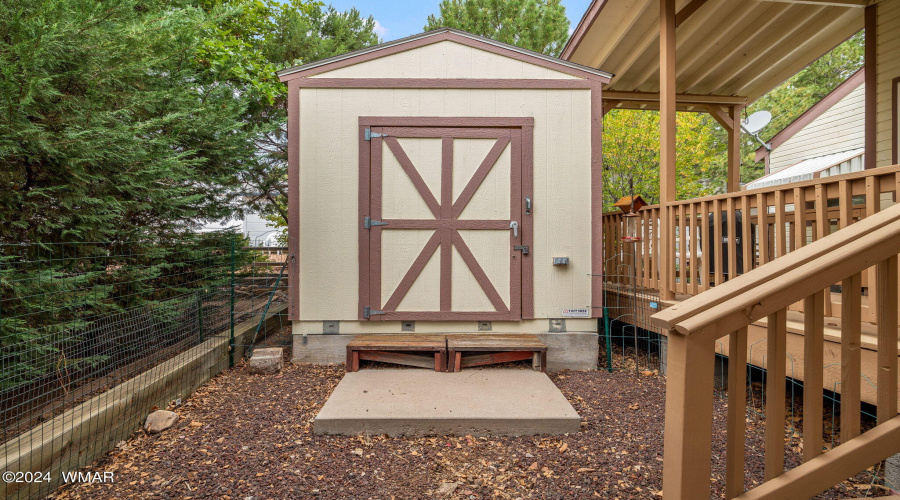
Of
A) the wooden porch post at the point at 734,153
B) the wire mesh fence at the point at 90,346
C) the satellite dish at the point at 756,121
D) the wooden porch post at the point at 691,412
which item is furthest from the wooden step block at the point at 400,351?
the satellite dish at the point at 756,121

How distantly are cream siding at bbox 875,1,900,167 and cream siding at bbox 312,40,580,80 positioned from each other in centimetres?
340

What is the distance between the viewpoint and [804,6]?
173 inches

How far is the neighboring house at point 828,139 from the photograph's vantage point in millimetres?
7797

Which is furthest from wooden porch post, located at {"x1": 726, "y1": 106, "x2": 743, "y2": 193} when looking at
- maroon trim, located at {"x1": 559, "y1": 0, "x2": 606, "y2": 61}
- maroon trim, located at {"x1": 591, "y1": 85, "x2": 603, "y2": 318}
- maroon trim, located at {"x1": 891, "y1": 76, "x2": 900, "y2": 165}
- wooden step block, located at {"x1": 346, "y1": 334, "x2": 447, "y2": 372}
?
wooden step block, located at {"x1": 346, "y1": 334, "x2": 447, "y2": 372}

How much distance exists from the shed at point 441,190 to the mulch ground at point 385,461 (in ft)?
3.72

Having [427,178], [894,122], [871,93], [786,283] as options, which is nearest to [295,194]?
[427,178]

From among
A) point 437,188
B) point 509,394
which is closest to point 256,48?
point 437,188

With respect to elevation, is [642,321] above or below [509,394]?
above

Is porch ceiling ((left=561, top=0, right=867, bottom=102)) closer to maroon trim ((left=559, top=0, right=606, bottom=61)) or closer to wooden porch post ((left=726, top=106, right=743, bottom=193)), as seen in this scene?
maroon trim ((left=559, top=0, right=606, bottom=61))

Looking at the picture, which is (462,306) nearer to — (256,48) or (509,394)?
(509,394)

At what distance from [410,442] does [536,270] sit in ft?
6.83

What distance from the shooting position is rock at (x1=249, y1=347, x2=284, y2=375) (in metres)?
3.95

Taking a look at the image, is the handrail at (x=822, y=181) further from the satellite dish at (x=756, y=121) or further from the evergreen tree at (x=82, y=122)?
the satellite dish at (x=756, y=121)

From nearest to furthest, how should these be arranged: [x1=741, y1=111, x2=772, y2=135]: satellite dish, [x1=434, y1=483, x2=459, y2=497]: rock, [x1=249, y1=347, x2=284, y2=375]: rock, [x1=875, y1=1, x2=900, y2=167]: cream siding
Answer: [x1=434, y1=483, x2=459, y2=497]: rock, [x1=249, y1=347, x2=284, y2=375]: rock, [x1=875, y1=1, x2=900, y2=167]: cream siding, [x1=741, y1=111, x2=772, y2=135]: satellite dish
